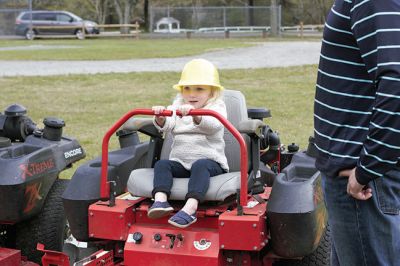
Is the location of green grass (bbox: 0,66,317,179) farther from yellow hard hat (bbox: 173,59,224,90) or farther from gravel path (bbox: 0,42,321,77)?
yellow hard hat (bbox: 173,59,224,90)

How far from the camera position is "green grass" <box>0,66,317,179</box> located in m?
9.25

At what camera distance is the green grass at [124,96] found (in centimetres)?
925

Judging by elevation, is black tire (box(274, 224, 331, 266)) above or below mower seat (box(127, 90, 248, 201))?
below

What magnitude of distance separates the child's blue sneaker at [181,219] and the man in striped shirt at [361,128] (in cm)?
109

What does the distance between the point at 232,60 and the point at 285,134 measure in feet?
37.3

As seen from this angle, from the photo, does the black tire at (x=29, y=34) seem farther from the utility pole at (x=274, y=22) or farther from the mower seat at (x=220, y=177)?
the mower seat at (x=220, y=177)

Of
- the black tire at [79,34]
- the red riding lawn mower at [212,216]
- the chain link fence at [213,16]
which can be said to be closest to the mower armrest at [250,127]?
the red riding lawn mower at [212,216]

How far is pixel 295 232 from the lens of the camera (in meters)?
3.54

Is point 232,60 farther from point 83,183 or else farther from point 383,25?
point 383,25

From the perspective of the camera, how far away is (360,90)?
2.47 meters

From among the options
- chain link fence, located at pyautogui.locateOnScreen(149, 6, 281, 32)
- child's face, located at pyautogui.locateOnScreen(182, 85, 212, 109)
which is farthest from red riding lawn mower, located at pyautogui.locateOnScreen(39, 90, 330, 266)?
chain link fence, located at pyautogui.locateOnScreen(149, 6, 281, 32)

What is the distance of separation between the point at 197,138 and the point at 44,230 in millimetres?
1127

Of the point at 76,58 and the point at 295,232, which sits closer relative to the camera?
the point at 295,232

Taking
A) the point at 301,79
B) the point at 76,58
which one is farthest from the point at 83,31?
the point at 301,79
